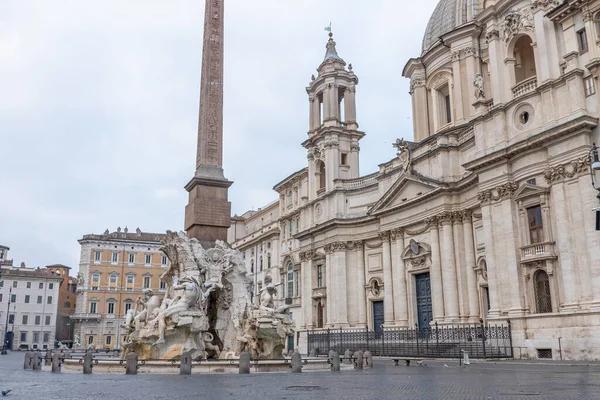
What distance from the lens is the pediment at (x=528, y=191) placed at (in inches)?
1013

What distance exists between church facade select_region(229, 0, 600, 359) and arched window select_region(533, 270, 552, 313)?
6 cm

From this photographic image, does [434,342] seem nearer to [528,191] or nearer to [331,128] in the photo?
[528,191]

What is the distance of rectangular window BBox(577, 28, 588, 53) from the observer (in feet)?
82.3

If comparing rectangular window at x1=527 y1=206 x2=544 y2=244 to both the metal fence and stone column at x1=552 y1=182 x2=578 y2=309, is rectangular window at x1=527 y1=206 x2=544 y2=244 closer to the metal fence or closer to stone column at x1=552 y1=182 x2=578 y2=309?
stone column at x1=552 y1=182 x2=578 y2=309

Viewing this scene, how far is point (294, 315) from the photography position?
159ft

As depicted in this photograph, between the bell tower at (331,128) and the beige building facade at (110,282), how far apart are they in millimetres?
24298

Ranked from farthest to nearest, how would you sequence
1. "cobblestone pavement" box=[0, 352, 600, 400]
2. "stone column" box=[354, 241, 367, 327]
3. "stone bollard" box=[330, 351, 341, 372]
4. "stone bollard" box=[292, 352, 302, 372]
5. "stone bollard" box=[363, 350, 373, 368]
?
1. "stone column" box=[354, 241, 367, 327]
2. "stone bollard" box=[363, 350, 373, 368]
3. "stone bollard" box=[330, 351, 341, 372]
4. "stone bollard" box=[292, 352, 302, 372]
5. "cobblestone pavement" box=[0, 352, 600, 400]

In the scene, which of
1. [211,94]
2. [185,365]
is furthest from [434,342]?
[185,365]

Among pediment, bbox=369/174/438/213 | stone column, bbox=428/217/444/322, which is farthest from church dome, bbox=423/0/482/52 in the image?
stone column, bbox=428/217/444/322

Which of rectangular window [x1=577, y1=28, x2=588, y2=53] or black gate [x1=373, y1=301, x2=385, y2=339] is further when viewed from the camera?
black gate [x1=373, y1=301, x2=385, y2=339]

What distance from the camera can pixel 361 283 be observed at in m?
41.2

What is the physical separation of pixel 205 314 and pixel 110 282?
172ft

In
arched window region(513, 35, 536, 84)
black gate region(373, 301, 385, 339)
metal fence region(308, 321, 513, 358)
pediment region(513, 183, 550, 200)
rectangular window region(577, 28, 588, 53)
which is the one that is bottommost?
metal fence region(308, 321, 513, 358)

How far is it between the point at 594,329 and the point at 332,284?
21.6 m
